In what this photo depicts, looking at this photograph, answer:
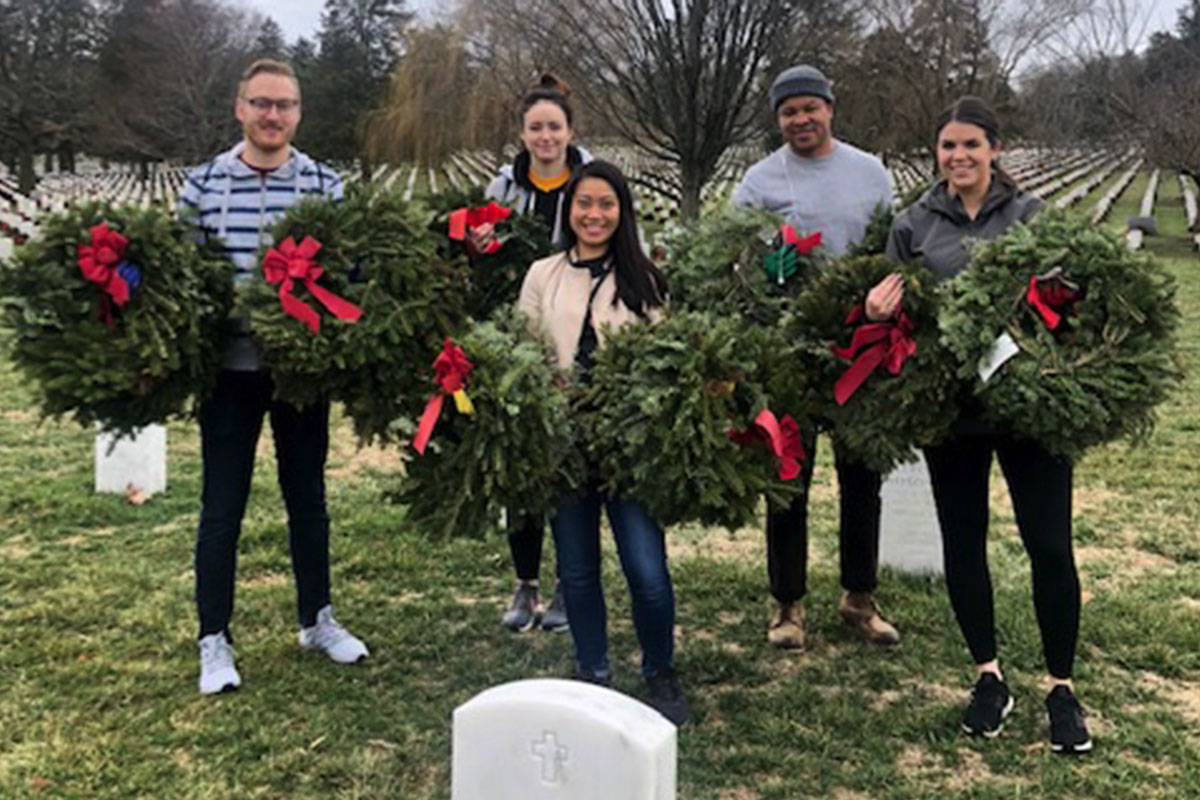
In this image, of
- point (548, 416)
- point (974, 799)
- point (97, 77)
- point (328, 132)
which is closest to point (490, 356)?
point (548, 416)

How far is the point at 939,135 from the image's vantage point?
4.13 metres

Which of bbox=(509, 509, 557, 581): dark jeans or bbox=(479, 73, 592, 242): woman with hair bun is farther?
bbox=(509, 509, 557, 581): dark jeans

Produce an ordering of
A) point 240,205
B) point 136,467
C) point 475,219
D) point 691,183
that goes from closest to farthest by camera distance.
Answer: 1. point 240,205
2. point 475,219
3. point 136,467
4. point 691,183

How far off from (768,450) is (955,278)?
0.86m

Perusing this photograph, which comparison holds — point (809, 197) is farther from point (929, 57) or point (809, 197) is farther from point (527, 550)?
point (929, 57)

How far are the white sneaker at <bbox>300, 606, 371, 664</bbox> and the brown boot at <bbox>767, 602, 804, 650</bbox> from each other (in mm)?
1772

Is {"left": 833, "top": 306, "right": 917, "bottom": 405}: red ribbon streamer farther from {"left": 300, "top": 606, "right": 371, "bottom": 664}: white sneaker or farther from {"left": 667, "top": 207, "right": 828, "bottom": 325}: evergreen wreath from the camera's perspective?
{"left": 300, "top": 606, "right": 371, "bottom": 664}: white sneaker

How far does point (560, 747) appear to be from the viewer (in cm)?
241

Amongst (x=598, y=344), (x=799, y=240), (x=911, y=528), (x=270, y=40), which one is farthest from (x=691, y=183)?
(x=270, y=40)

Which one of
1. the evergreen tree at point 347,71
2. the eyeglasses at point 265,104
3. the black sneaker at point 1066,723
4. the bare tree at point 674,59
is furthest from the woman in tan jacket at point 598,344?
the evergreen tree at point 347,71

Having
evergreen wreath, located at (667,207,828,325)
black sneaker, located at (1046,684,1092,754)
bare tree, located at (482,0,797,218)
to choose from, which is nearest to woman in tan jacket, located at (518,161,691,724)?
evergreen wreath, located at (667,207,828,325)

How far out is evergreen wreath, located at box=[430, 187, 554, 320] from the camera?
4730 millimetres

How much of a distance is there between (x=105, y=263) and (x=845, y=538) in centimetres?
320

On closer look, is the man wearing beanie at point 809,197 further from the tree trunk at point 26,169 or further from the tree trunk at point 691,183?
the tree trunk at point 26,169
